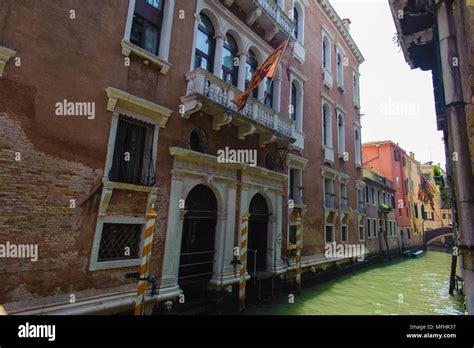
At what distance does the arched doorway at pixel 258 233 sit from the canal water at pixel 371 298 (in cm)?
147

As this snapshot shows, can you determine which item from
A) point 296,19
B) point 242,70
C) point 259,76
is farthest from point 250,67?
point 296,19

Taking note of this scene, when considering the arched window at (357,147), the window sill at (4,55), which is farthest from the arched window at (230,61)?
the arched window at (357,147)

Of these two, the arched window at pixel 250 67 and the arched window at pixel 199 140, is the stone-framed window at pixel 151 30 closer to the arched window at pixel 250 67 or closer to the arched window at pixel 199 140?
the arched window at pixel 199 140

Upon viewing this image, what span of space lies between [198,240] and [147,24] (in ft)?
19.6

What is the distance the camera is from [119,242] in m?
5.81

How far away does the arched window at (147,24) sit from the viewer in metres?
6.70

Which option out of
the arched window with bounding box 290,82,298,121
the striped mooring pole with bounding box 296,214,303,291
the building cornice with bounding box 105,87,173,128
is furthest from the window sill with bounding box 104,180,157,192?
the arched window with bounding box 290,82,298,121

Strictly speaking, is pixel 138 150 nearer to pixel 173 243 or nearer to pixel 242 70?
pixel 173 243

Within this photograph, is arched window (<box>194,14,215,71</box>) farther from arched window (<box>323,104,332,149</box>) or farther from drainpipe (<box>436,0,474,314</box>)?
arched window (<box>323,104,332,149</box>)

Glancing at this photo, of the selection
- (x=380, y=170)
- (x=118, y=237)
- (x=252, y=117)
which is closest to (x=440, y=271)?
(x=380, y=170)

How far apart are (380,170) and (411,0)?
2604 cm

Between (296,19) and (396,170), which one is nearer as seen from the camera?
(296,19)

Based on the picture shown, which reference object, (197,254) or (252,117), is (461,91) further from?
(197,254)

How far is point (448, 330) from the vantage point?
3006 millimetres
